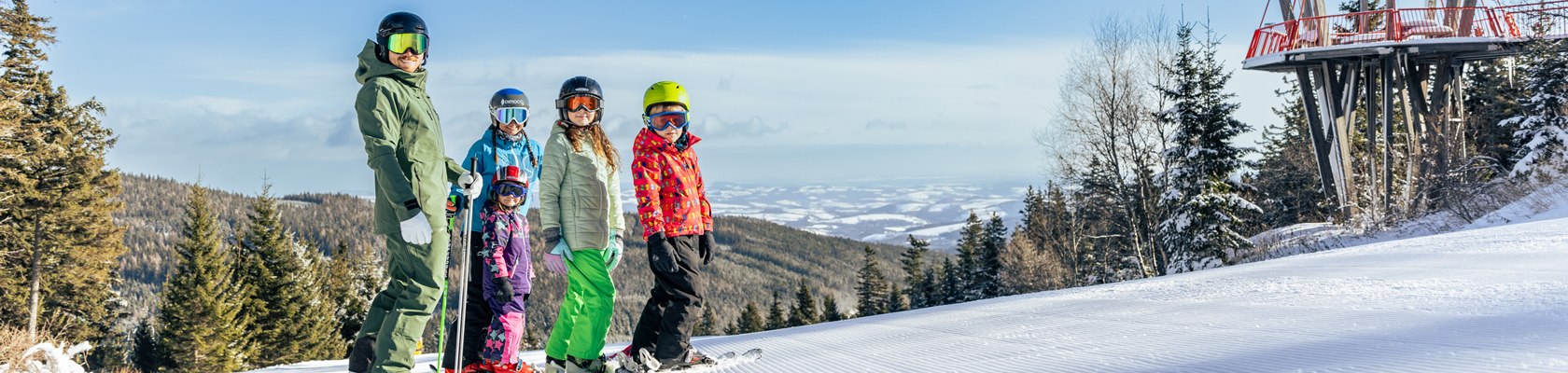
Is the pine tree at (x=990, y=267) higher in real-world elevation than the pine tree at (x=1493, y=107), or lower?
lower

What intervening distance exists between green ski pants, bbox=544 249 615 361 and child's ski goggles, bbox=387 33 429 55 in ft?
4.23

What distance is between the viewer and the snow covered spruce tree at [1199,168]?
26.9m

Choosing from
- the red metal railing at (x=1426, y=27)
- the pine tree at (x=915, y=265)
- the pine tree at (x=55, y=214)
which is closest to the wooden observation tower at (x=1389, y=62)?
the red metal railing at (x=1426, y=27)

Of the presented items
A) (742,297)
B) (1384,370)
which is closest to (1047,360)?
(1384,370)

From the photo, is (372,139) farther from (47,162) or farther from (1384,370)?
(47,162)

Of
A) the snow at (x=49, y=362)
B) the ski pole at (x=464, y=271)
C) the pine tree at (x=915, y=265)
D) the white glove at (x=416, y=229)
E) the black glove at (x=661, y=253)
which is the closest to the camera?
the white glove at (x=416, y=229)

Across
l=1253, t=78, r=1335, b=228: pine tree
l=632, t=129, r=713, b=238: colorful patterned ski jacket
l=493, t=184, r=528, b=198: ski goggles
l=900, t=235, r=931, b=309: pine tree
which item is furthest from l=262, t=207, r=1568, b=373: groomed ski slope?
l=900, t=235, r=931, b=309: pine tree

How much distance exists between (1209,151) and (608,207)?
2545 cm

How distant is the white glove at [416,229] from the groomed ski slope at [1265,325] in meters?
1.83

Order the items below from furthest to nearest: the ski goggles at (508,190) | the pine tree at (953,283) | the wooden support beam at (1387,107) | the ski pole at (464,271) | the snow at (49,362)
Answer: the pine tree at (953,283), the wooden support beam at (1387,107), the snow at (49,362), the ski goggles at (508,190), the ski pole at (464,271)

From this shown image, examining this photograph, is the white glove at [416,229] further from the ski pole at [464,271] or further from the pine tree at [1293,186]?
the pine tree at [1293,186]

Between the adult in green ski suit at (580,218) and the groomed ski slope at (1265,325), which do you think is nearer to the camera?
the groomed ski slope at (1265,325)

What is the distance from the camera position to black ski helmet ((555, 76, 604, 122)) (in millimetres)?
5258

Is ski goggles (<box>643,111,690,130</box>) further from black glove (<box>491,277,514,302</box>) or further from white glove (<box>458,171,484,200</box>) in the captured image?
black glove (<box>491,277,514,302</box>)
